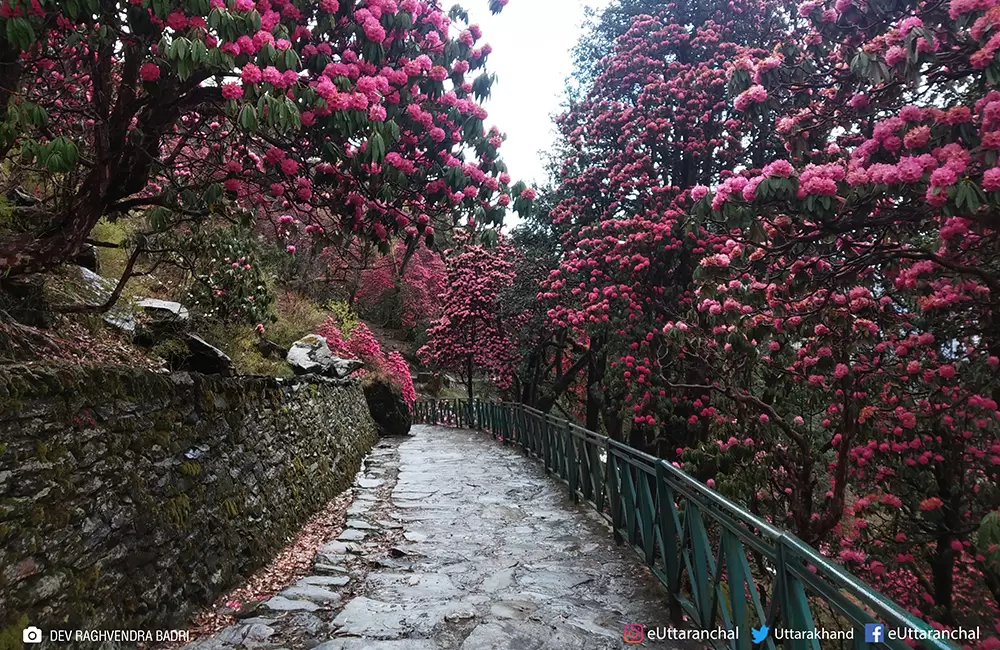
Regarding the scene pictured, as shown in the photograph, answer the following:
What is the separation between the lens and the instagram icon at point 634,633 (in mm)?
4045

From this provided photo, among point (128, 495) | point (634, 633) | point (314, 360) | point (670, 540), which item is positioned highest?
point (314, 360)

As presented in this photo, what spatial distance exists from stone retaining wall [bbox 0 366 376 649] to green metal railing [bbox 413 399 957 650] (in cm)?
346

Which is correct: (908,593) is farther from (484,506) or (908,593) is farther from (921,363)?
(484,506)

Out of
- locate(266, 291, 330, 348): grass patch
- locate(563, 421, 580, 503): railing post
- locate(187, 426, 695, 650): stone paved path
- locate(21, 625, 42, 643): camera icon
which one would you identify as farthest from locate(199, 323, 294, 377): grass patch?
locate(21, 625, 42, 643): camera icon

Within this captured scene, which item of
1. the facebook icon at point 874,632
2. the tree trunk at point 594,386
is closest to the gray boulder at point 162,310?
the facebook icon at point 874,632

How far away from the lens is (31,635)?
270cm

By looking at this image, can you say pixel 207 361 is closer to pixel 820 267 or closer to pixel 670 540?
pixel 670 540

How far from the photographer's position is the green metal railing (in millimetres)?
2352

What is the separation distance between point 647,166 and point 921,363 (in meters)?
6.19

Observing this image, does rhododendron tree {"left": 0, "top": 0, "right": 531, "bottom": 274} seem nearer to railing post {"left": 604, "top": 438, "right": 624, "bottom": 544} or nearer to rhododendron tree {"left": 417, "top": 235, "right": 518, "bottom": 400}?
railing post {"left": 604, "top": 438, "right": 624, "bottom": 544}

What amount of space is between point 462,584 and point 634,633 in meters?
1.62

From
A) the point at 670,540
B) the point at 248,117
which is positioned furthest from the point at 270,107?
the point at 670,540

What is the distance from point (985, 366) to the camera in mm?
4805

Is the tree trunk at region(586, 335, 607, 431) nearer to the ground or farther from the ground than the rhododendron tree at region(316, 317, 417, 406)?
nearer to the ground
